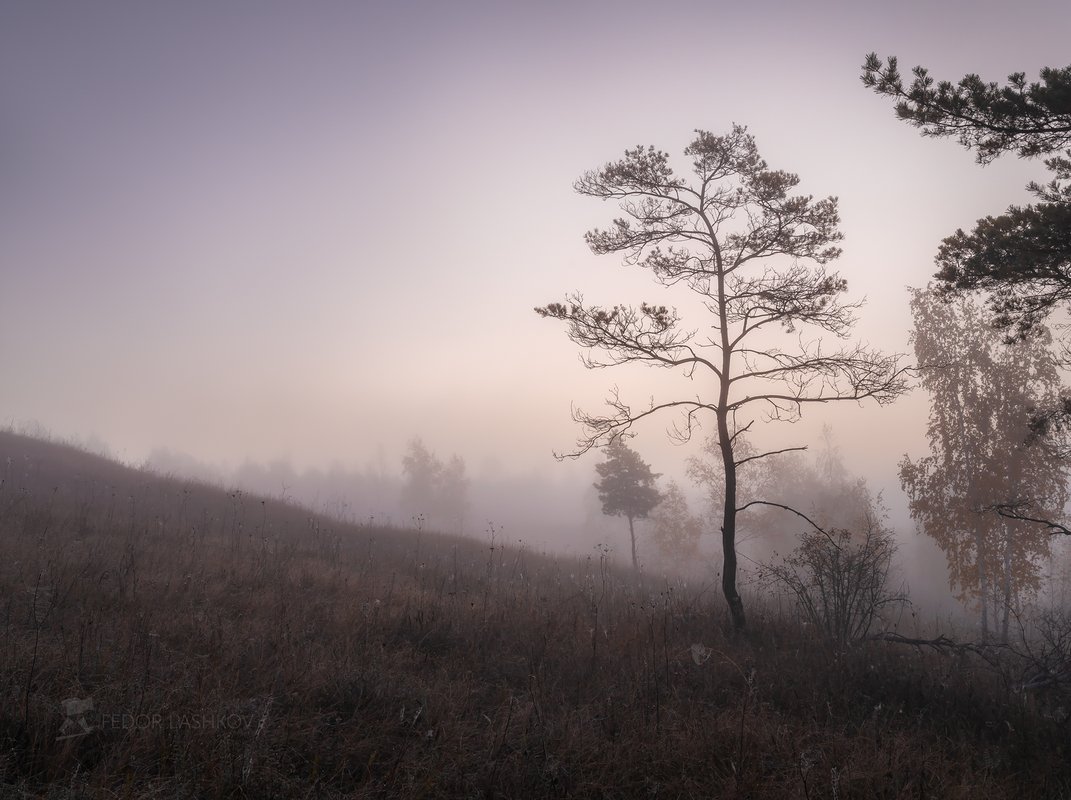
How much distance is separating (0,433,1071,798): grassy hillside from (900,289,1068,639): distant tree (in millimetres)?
11242

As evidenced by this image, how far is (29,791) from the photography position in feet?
9.68

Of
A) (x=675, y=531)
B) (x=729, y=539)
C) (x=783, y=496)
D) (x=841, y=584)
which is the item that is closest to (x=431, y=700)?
(x=729, y=539)

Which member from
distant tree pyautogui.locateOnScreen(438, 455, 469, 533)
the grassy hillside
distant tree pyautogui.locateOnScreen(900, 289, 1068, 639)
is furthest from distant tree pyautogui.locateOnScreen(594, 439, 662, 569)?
the grassy hillside

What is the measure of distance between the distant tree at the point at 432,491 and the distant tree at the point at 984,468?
4378 cm

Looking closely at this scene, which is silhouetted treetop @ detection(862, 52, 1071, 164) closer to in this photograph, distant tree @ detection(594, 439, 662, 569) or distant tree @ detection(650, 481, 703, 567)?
distant tree @ detection(594, 439, 662, 569)

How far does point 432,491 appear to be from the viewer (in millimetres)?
57469

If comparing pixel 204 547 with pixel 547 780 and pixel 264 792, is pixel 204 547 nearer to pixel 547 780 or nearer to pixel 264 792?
pixel 264 792

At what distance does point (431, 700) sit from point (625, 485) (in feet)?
100

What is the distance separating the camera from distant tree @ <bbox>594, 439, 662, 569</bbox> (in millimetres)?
34125

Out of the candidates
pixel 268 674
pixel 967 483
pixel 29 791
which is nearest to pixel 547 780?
pixel 268 674

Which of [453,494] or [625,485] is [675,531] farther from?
[453,494]

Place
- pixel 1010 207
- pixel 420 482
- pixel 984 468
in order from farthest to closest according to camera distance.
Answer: pixel 420 482 → pixel 984 468 → pixel 1010 207

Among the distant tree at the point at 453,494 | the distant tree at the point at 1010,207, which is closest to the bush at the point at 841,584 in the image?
the distant tree at the point at 1010,207

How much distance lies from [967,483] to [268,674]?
20854 mm
